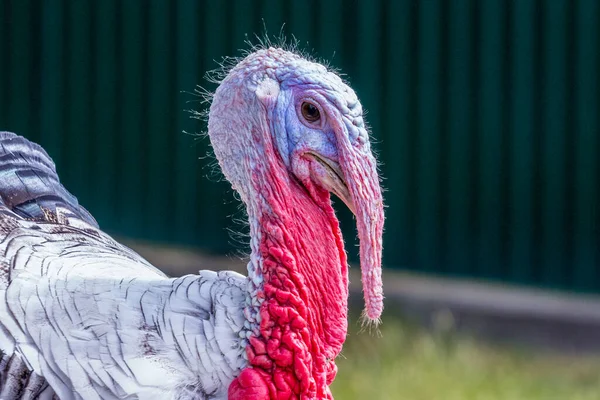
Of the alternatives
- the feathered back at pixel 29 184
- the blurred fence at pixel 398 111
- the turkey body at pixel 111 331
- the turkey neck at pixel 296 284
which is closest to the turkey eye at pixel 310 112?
the turkey neck at pixel 296 284

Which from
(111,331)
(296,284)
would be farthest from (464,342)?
(111,331)

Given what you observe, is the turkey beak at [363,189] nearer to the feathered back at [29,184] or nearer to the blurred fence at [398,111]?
the feathered back at [29,184]

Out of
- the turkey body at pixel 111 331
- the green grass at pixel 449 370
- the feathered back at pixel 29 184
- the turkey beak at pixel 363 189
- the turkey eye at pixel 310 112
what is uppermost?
the turkey eye at pixel 310 112

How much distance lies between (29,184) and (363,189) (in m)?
1.29

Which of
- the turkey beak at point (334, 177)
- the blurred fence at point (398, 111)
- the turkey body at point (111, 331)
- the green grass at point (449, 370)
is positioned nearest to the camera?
the turkey body at point (111, 331)

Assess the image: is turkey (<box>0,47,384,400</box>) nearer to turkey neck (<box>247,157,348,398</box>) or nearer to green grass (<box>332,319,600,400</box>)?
turkey neck (<box>247,157,348,398</box>)

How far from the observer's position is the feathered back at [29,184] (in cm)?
330

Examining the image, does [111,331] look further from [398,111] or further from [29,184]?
[398,111]

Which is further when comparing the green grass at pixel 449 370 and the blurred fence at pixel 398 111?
the blurred fence at pixel 398 111

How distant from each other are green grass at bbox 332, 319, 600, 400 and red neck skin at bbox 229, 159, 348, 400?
84.8 inches

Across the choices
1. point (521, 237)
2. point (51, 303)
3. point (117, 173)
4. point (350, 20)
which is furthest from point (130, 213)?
point (51, 303)

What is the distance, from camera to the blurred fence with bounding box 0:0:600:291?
6.15 meters

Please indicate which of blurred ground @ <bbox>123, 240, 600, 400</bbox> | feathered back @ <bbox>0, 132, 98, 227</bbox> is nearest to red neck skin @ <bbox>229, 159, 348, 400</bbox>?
feathered back @ <bbox>0, 132, 98, 227</bbox>

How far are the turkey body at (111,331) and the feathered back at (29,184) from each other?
0.44 metres
